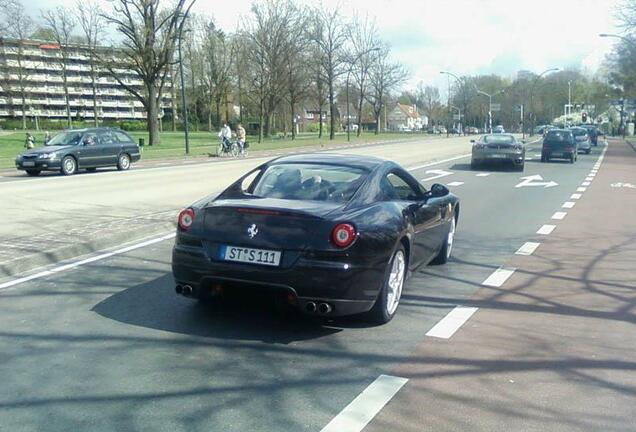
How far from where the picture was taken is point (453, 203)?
8.01 m

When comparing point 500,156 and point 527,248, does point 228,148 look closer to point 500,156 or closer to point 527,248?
point 500,156

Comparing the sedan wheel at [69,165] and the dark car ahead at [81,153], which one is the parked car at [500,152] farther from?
the sedan wheel at [69,165]

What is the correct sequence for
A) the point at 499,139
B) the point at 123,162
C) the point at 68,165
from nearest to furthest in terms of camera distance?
the point at 68,165 → the point at 123,162 → the point at 499,139

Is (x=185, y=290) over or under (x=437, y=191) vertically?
under

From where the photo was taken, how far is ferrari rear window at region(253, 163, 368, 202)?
574 centimetres

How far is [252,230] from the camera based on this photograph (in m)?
5.11

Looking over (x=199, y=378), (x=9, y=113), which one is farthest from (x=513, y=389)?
(x=9, y=113)

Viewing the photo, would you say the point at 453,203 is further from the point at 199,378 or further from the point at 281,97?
the point at 281,97

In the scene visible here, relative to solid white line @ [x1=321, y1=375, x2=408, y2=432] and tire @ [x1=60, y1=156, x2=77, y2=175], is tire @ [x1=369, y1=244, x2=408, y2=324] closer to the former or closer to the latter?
solid white line @ [x1=321, y1=375, x2=408, y2=432]

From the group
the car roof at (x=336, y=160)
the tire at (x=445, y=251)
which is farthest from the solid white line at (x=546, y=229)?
the car roof at (x=336, y=160)

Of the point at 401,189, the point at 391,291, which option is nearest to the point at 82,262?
the point at 401,189

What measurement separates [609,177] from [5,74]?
59920 millimetres

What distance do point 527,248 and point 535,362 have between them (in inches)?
188

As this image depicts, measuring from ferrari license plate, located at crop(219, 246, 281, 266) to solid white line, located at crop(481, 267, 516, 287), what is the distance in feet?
9.69
